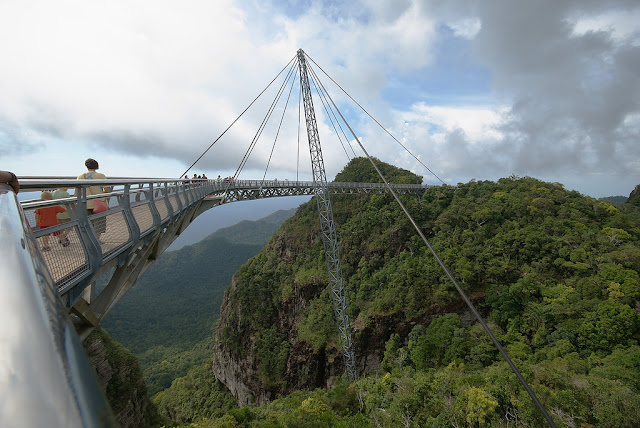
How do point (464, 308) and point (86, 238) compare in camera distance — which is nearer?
point (86, 238)

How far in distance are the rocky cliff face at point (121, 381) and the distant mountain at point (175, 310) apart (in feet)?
95.0

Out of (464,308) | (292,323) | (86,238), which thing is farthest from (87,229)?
(292,323)

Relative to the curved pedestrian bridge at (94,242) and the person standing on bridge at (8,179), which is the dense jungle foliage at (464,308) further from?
the person standing on bridge at (8,179)

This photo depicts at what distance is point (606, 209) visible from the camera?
83.2 ft

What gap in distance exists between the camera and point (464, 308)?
2027cm

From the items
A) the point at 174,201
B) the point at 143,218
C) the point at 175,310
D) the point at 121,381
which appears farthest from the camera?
the point at 175,310

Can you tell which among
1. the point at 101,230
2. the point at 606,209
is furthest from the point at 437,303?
the point at 101,230

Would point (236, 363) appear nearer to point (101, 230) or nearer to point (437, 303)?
point (437, 303)

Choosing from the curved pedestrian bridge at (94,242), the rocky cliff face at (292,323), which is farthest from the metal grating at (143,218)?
the rocky cliff face at (292,323)

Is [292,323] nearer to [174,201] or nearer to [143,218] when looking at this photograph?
[174,201]

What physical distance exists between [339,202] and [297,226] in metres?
6.53

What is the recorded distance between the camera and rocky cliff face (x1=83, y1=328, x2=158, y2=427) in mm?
16016

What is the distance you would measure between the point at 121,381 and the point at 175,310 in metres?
61.4

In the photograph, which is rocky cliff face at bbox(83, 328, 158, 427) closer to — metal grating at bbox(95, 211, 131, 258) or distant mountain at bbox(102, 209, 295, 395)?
metal grating at bbox(95, 211, 131, 258)
